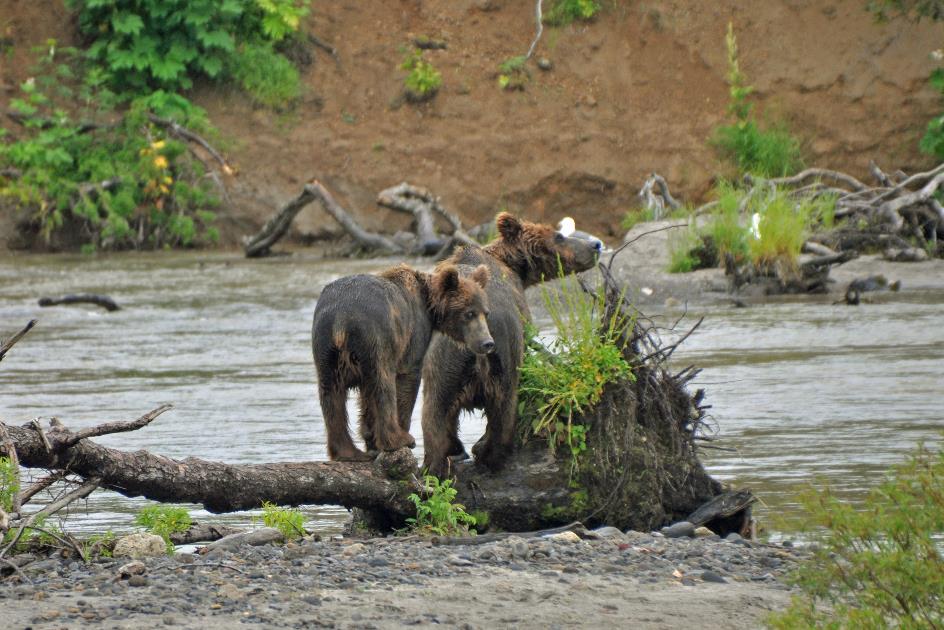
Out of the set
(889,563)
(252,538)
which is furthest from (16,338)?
(889,563)

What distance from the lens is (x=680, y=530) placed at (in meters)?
7.63

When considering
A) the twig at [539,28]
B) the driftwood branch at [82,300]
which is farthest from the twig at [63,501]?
the twig at [539,28]

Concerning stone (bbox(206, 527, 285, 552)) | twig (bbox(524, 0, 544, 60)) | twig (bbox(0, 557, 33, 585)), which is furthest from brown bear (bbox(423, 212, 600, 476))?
twig (bbox(524, 0, 544, 60))

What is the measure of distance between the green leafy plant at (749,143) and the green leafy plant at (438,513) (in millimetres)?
17843

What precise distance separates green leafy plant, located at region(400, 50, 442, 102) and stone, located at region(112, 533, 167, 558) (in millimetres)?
20983

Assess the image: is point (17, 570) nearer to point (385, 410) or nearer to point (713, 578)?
point (385, 410)

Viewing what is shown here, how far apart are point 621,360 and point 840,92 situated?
20.3m

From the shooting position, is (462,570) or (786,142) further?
(786,142)

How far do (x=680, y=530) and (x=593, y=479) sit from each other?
498 millimetres

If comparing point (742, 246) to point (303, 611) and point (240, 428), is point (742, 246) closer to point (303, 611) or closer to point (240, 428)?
point (240, 428)

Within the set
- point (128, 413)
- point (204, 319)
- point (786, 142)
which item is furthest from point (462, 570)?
point (786, 142)

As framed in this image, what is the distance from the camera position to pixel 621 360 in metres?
7.82

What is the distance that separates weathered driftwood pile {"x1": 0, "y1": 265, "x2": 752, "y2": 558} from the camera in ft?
23.2

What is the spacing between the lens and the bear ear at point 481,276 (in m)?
8.02
